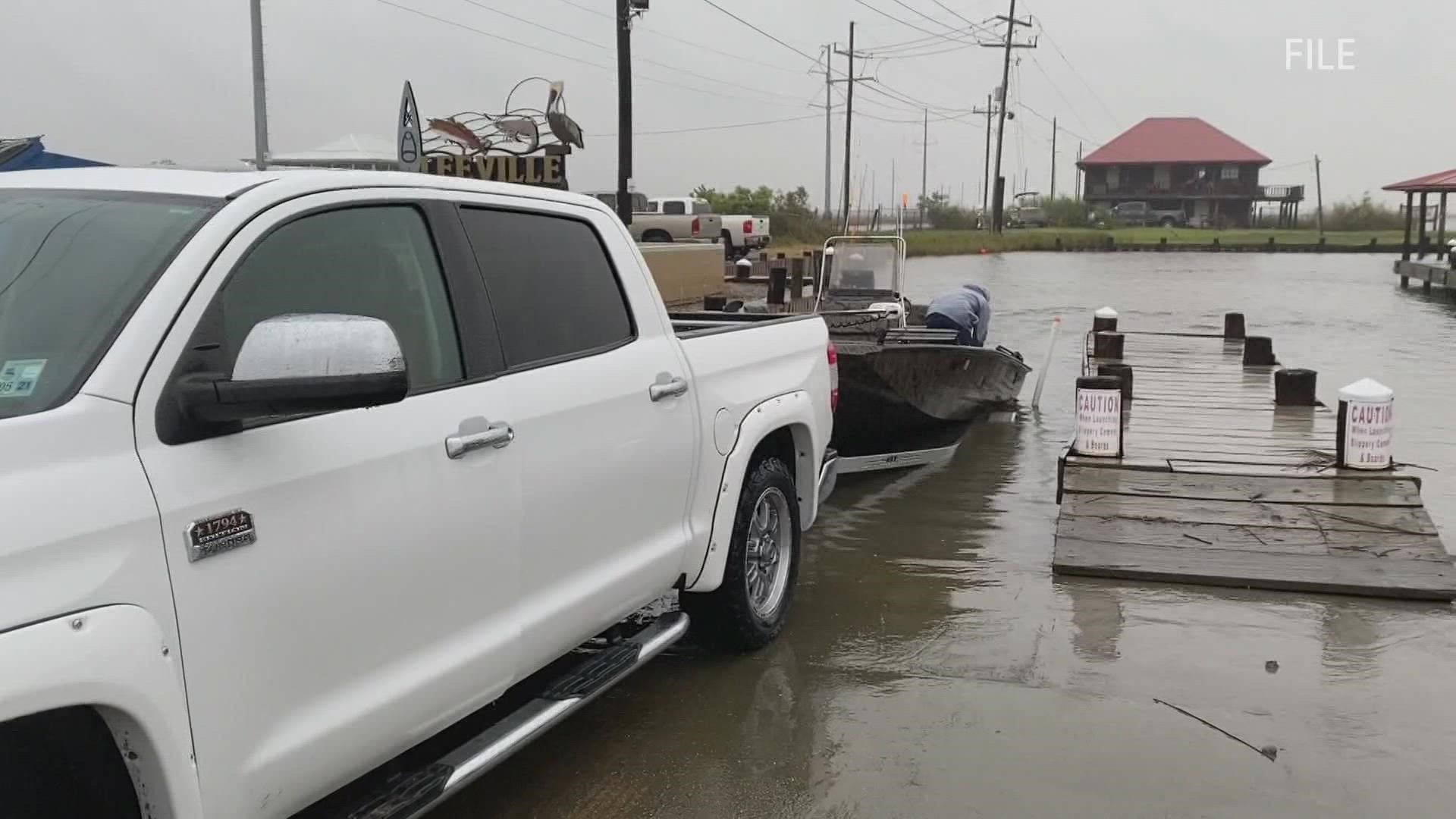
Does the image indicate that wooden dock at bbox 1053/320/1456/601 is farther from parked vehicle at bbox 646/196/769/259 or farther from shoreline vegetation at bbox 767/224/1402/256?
shoreline vegetation at bbox 767/224/1402/256

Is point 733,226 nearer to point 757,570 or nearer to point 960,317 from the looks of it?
point 960,317

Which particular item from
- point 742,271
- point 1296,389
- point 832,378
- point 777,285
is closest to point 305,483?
point 832,378

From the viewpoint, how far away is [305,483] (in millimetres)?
2773

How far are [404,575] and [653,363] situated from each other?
5.24ft

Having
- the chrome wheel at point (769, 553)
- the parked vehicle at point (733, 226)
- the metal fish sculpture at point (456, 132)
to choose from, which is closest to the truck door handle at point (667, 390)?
the chrome wheel at point (769, 553)

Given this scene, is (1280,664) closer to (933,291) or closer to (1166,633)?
(1166,633)

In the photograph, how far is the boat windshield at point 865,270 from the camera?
1378 cm

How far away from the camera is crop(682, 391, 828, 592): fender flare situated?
4.89 meters

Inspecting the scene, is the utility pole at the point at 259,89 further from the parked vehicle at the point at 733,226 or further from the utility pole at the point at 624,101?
the parked vehicle at the point at 733,226

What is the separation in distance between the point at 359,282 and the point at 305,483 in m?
0.69

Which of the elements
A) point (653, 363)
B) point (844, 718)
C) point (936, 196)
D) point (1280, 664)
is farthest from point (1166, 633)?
point (936, 196)

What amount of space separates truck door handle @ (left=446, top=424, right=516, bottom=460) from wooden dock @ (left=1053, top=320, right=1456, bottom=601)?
4.27 metres

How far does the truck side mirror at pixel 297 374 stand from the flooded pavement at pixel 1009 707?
196 cm

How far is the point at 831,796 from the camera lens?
4188 mm
